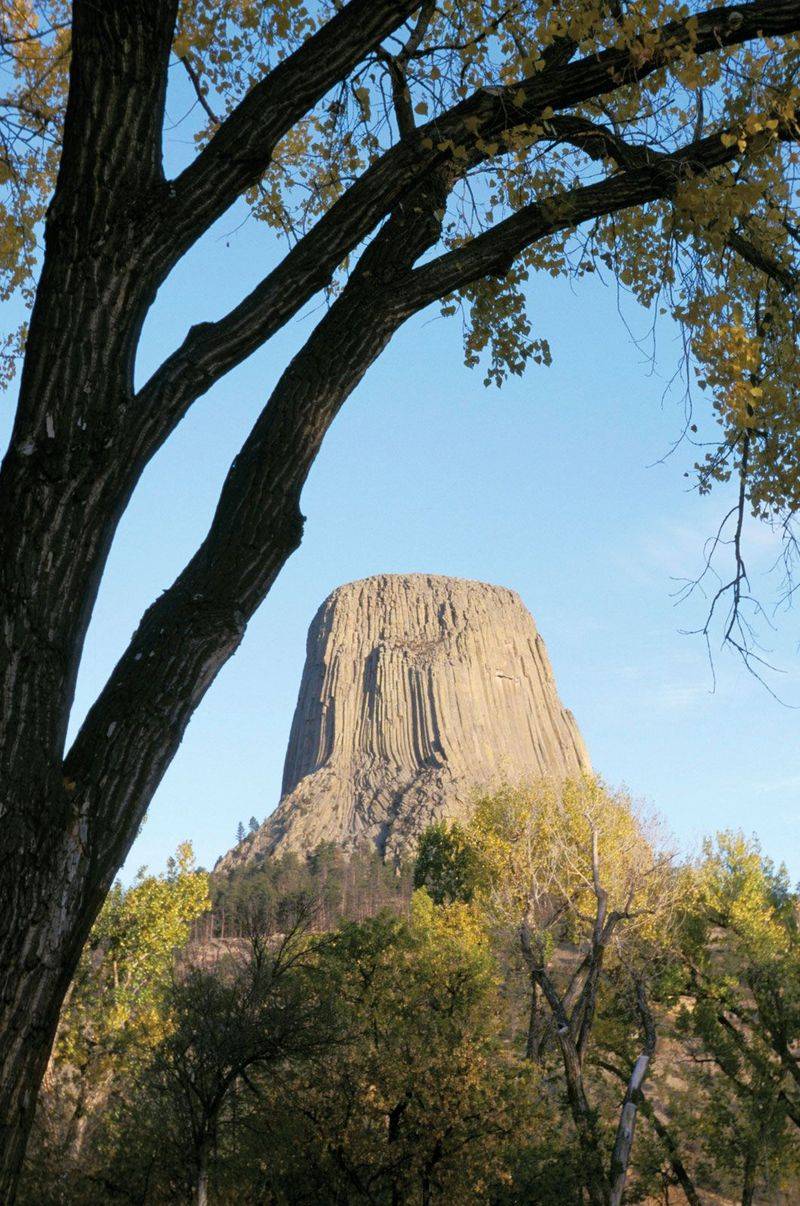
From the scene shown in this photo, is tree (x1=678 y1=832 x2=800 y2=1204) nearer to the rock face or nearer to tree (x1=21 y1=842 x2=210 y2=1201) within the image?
tree (x1=21 y1=842 x2=210 y2=1201)

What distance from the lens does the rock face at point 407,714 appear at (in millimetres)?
119188

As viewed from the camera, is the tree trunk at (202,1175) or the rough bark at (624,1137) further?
the tree trunk at (202,1175)

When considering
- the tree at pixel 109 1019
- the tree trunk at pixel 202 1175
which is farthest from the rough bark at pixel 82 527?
the tree at pixel 109 1019

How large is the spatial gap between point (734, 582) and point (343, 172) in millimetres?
3430

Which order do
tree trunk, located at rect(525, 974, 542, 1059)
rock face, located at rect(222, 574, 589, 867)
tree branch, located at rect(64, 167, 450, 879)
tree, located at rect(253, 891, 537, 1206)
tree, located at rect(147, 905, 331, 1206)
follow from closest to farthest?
tree branch, located at rect(64, 167, 450, 879), tree, located at rect(253, 891, 537, 1206), tree, located at rect(147, 905, 331, 1206), tree trunk, located at rect(525, 974, 542, 1059), rock face, located at rect(222, 574, 589, 867)

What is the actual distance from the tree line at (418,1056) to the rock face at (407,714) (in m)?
82.6

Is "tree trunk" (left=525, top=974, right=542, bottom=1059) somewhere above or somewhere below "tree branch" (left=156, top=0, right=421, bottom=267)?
below

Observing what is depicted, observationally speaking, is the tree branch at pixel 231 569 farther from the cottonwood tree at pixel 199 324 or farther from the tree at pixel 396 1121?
the tree at pixel 396 1121

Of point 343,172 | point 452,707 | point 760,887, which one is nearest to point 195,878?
point 760,887

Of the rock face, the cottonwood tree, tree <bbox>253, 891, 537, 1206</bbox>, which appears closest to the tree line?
tree <bbox>253, 891, 537, 1206</bbox>

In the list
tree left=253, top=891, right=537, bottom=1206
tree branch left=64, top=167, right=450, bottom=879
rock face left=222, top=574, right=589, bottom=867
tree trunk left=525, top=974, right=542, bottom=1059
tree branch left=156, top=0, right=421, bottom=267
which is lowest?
tree left=253, top=891, right=537, bottom=1206

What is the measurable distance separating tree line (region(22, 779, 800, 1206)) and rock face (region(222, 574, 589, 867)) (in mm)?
82565

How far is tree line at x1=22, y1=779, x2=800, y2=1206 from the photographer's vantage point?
19.7 metres

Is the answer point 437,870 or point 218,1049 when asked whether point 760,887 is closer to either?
point 218,1049
